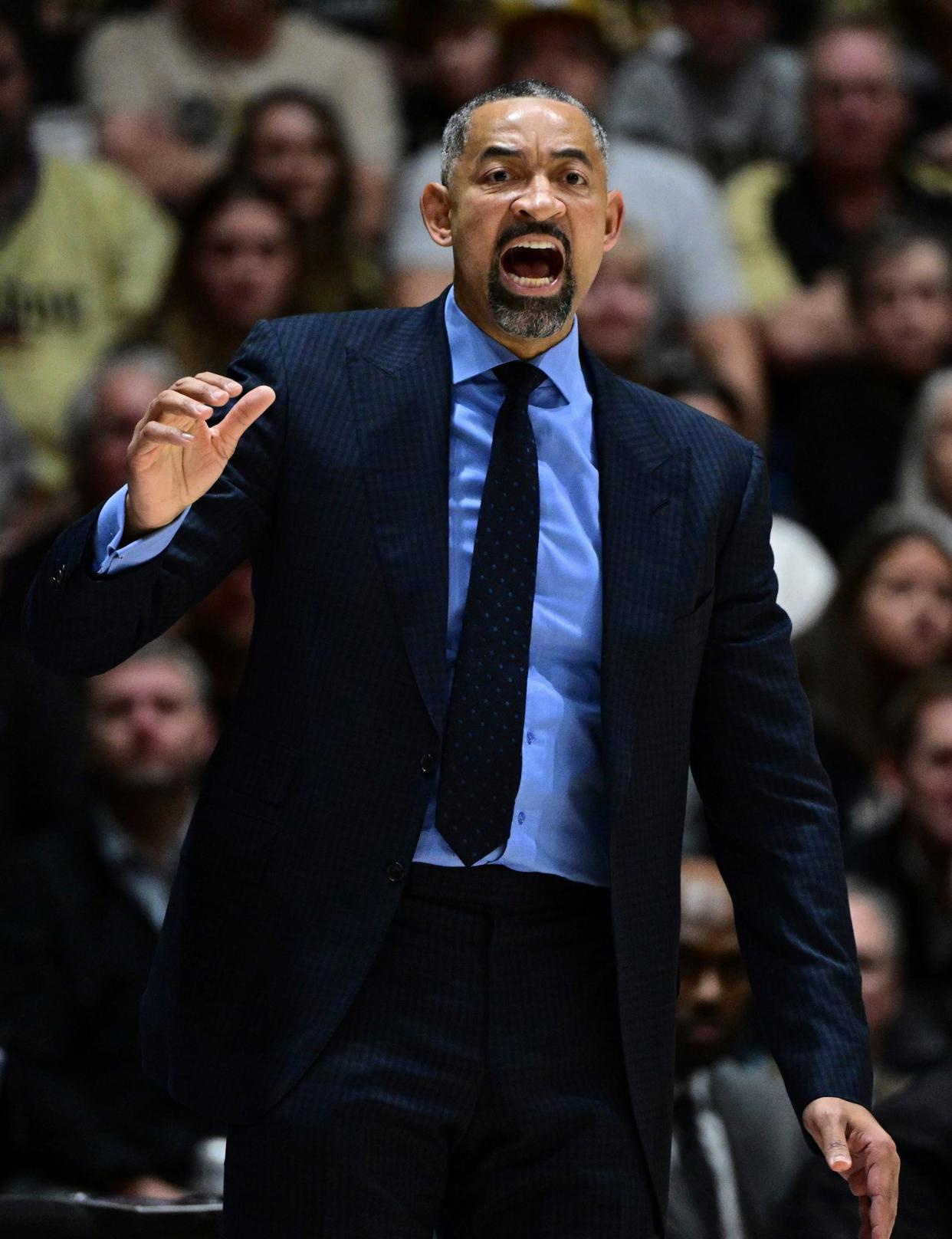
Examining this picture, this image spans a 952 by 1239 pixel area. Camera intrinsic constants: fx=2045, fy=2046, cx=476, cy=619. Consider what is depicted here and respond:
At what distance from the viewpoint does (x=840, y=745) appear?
15.3ft

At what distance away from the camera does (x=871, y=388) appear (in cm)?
536

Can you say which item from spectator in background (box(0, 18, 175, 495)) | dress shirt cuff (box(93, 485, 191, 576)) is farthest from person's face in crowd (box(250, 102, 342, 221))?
dress shirt cuff (box(93, 485, 191, 576))

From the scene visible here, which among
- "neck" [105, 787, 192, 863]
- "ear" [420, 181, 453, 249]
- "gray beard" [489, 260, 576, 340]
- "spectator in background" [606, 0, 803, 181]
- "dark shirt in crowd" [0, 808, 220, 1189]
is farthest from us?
"spectator in background" [606, 0, 803, 181]

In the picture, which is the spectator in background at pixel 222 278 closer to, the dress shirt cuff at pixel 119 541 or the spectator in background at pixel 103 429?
the spectator in background at pixel 103 429

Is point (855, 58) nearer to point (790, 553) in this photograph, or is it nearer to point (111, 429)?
point (790, 553)

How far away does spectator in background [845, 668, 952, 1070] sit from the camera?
169 inches

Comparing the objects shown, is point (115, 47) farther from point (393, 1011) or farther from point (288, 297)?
point (393, 1011)

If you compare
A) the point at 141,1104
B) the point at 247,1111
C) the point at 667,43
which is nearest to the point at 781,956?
the point at 247,1111

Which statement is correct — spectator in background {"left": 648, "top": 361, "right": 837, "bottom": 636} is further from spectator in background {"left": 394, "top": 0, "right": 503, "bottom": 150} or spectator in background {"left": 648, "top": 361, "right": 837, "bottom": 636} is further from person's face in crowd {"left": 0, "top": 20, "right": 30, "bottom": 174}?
person's face in crowd {"left": 0, "top": 20, "right": 30, "bottom": 174}

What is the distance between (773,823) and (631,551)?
0.32 meters

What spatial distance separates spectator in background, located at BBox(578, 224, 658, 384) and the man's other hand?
128 inches

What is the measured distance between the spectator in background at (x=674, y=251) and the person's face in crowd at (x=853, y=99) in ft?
1.23

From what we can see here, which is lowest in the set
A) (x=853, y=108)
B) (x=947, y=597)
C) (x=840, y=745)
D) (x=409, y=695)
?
(x=840, y=745)

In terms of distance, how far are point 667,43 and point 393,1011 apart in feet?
15.4
